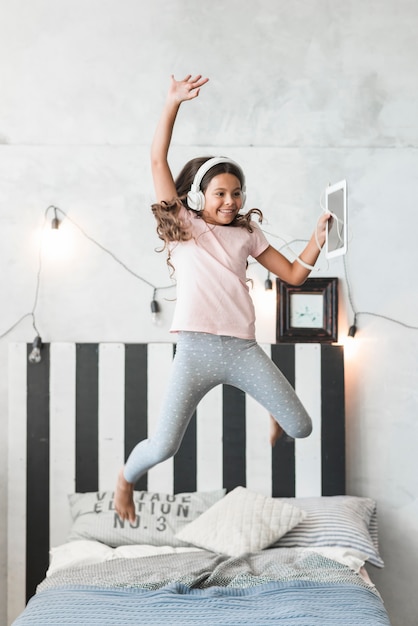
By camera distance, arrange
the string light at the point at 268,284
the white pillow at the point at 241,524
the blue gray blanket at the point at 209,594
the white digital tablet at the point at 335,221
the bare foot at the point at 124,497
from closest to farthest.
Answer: the white digital tablet at the point at 335,221, the bare foot at the point at 124,497, the blue gray blanket at the point at 209,594, the white pillow at the point at 241,524, the string light at the point at 268,284

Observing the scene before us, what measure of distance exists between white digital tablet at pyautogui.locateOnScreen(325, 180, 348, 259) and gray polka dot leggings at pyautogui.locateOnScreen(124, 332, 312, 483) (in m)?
0.34

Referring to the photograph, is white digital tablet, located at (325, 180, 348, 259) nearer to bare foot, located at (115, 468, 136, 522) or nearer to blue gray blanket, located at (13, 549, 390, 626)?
bare foot, located at (115, 468, 136, 522)

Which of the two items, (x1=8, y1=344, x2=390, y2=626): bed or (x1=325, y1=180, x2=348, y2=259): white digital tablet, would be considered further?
(x1=8, y1=344, x2=390, y2=626): bed

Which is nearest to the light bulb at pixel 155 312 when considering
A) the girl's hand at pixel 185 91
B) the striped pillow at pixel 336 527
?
the striped pillow at pixel 336 527

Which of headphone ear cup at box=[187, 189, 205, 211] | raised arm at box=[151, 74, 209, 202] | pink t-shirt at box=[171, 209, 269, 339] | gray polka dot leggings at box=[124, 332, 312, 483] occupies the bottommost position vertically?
gray polka dot leggings at box=[124, 332, 312, 483]

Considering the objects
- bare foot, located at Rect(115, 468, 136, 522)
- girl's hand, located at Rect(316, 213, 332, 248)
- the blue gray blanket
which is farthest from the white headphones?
the blue gray blanket

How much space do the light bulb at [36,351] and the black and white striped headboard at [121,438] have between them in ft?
0.11

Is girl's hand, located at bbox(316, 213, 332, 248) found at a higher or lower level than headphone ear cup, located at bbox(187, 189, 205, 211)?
lower

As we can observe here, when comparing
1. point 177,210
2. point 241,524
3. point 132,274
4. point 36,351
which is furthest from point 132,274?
point 177,210

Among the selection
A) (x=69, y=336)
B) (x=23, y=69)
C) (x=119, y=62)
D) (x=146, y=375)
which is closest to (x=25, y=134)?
(x=23, y=69)

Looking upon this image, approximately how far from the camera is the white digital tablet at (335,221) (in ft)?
6.30

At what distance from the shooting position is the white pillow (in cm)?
297

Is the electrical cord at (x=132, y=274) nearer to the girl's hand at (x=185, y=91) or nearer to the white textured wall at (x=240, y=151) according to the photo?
the white textured wall at (x=240, y=151)

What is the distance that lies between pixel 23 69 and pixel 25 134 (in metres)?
0.32
